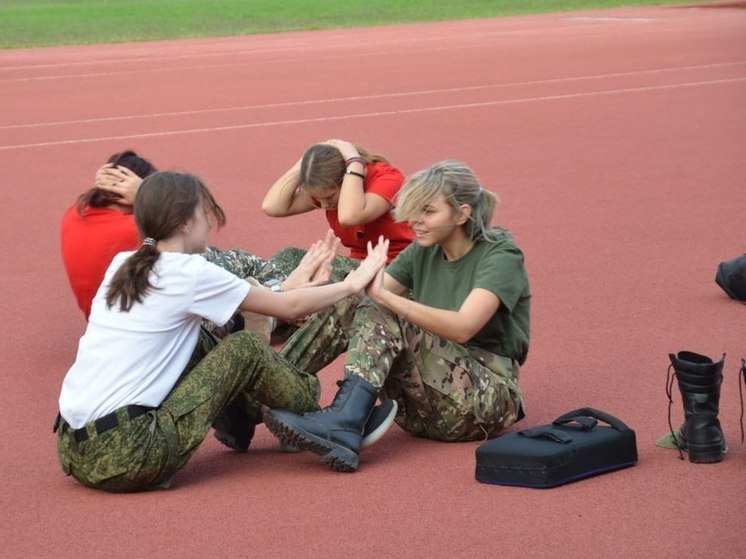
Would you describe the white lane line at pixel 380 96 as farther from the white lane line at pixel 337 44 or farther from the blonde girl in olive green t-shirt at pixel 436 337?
the blonde girl in olive green t-shirt at pixel 436 337

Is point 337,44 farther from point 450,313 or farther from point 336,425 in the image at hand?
point 336,425

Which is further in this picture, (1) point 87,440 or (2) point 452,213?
(2) point 452,213

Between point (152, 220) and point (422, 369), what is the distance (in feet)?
4.01

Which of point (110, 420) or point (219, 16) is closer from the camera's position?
point (110, 420)

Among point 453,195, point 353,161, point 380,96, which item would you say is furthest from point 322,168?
point 380,96

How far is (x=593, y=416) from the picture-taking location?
17.6ft

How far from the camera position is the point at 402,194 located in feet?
18.9

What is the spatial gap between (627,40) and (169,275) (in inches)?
872

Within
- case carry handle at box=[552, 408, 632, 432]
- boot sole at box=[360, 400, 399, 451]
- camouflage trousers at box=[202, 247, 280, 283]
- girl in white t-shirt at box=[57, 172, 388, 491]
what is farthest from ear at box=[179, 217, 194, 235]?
camouflage trousers at box=[202, 247, 280, 283]

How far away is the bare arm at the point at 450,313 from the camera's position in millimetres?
5469

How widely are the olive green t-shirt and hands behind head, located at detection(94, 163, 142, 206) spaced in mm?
1468

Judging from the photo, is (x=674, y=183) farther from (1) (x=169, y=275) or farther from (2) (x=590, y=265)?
(1) (x=169, y=275)

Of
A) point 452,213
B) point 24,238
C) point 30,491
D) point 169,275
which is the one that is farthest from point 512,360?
point 24,238

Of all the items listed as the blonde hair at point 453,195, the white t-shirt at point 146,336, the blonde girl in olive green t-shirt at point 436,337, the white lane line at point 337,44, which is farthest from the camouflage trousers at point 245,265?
the white lane line at point 337,44
